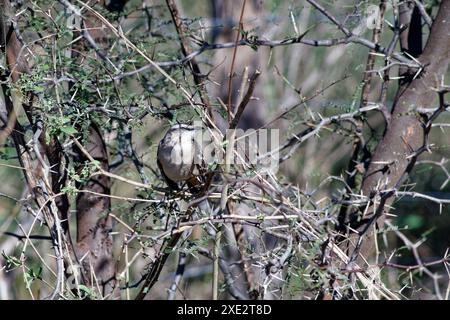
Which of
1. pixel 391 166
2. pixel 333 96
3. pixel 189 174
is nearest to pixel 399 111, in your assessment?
pixel 391 166

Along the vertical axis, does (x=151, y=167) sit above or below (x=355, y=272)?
above

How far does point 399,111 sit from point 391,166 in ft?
1.01

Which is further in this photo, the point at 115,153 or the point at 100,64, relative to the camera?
the point at 115,153

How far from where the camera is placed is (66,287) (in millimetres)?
2859

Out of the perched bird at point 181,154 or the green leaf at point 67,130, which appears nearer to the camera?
the green leaf at point 67,130

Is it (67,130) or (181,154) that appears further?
(181,154)

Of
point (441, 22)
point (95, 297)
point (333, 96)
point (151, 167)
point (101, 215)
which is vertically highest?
point (333, 96)

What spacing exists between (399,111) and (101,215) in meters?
1.57

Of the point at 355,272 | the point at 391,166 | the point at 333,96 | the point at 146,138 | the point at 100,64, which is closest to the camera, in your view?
the point at 355,272

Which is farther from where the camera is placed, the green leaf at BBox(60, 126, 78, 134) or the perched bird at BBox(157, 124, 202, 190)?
the perched bird at BBox(157, 124, 202, 190)

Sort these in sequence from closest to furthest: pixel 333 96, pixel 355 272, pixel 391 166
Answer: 1. pixel 355 272
2. pixel 391 166
3. pixel 333 96

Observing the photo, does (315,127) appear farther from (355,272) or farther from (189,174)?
(355,272)

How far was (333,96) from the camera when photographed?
851cm

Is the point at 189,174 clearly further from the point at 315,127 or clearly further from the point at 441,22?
the point at 441,22
